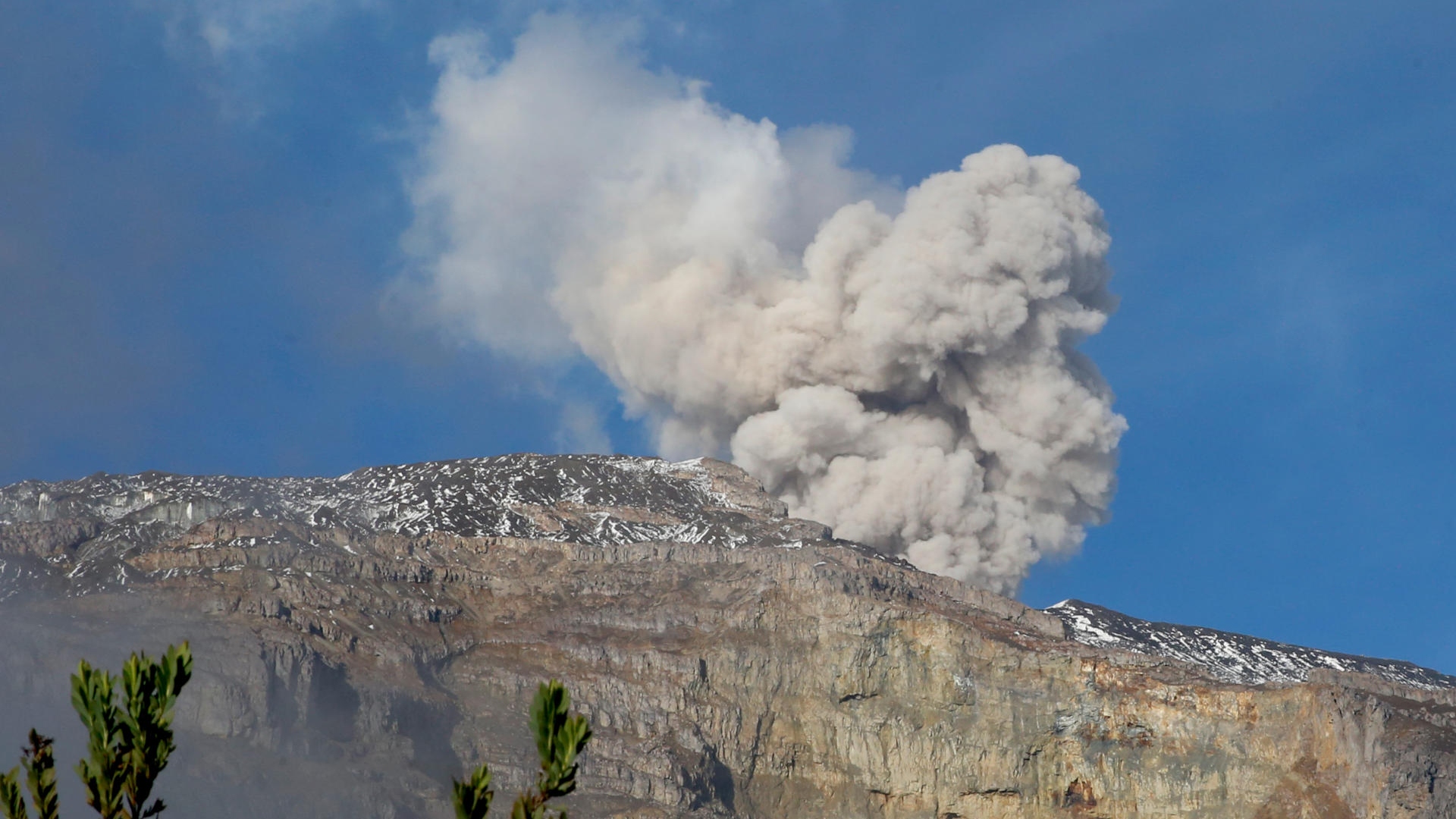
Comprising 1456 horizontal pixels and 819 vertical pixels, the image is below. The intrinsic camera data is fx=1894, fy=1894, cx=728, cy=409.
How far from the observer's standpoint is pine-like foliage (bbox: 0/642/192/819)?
32438 millimetres

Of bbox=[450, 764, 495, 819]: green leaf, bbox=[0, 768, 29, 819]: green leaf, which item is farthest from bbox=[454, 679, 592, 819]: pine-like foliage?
bbox=[0, 768, 29, 819]: green leaf

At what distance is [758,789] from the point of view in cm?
14538

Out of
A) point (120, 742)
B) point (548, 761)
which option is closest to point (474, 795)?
point (548, 761)

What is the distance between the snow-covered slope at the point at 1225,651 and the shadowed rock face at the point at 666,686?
11.4ft

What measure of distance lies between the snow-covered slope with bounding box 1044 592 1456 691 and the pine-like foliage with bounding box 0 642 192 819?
449 ft

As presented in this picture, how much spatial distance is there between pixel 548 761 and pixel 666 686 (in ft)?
387

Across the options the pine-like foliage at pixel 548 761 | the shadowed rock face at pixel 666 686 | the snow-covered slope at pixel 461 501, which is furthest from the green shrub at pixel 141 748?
the snow-covered slope at pixel 461 501

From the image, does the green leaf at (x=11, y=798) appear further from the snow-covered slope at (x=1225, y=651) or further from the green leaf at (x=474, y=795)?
the snow-covered slope at (x=1225, y=651)

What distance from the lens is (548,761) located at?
3209 centimetres

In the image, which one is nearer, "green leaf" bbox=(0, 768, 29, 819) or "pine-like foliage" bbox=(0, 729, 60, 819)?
"green leaf" bbox=(0, 768, 29, 819)

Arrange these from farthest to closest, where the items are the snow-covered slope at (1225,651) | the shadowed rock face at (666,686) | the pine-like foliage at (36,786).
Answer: the snow-covered slope at (1225,651) → the shadowed rock face at (666,686) → the pine-like foliage at (36,786)

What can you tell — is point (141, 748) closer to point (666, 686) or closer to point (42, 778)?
point (42, 778)

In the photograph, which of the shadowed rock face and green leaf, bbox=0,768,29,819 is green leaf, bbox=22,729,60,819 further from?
the shadowed rock face

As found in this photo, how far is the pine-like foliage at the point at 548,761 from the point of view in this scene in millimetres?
31266
